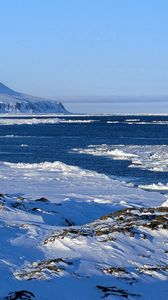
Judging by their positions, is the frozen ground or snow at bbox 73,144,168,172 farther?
snow at bbox 73,144,168,172

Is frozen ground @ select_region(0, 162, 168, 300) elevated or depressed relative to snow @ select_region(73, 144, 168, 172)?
elevated

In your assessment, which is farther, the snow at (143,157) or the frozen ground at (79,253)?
the snow at (143,157)

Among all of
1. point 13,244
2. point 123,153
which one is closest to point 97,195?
point 13,244

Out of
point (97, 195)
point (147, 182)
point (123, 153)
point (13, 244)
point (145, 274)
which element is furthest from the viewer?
point (123, 153)

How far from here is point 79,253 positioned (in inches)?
368

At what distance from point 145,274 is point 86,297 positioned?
4.58ft

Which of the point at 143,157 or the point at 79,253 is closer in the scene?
the point at 79,253

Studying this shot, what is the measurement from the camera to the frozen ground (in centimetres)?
777

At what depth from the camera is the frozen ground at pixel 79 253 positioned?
7.77 meters

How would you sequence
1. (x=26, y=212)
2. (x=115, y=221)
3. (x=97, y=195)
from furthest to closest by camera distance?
(x=97, y=195) → (x=26, y=212) → (x=115, y=221)

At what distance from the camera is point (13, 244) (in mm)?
9836

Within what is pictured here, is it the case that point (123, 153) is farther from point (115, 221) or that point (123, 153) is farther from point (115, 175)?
point (115, 221)

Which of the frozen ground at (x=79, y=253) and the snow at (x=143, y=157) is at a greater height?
the frozen ground at (x=79, y=253)

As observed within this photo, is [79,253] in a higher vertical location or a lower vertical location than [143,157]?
higher
